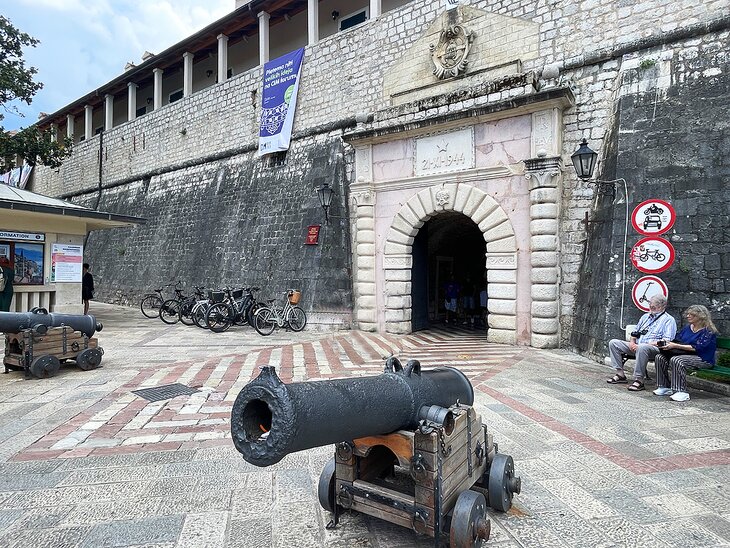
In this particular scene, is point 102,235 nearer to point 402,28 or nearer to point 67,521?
point 402,28

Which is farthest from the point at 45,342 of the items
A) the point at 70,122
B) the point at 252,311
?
the point at 70,122

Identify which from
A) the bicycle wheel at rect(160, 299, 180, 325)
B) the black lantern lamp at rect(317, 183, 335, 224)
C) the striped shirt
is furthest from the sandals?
the bicycle wheel at rect(160, 299, 180, 325)

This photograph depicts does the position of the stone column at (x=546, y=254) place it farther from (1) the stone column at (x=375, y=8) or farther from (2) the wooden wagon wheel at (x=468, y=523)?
(1) the stone column at (x=375, y=8)

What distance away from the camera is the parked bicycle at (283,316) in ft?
35.4

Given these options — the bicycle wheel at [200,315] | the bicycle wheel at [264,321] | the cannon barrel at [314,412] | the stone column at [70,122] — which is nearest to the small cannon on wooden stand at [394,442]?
the cannon barrel at [314,412]

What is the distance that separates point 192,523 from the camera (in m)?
2.49

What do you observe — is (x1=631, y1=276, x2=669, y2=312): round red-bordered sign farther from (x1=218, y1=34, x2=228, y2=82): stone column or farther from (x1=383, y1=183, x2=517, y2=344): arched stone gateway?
(x1=218, y1=34, x2=228, y2=82): stone column

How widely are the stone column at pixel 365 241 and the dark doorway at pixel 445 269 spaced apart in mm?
974

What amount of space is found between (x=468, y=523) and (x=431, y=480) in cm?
25

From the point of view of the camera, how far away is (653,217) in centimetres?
650

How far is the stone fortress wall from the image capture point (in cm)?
732

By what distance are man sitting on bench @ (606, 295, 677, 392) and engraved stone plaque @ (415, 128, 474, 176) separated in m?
4.78

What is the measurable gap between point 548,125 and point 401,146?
3.17 m

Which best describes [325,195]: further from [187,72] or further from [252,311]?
[187,72]
